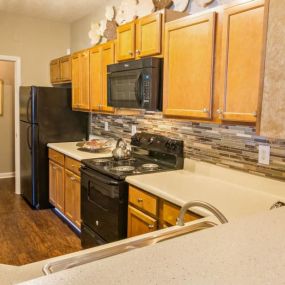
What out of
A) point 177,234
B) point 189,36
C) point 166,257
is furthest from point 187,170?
point 166,257

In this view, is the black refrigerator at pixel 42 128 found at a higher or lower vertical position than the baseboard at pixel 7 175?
higher

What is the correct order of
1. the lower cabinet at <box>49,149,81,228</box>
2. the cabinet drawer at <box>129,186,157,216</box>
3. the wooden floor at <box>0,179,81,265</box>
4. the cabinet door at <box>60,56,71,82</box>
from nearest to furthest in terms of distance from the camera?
the cabinet drawer at <box>129,186,157,216</box>
the wooden floor at <box>0,179,81,265</box>
the lower cabinet at <box>49,149,81,228</box>
the cabinet door at <box>60,56,71,82</box>

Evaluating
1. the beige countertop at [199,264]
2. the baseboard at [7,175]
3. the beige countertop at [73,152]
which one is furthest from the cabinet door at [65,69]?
the beige countertop at [199,264]

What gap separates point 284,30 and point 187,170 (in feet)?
5.31

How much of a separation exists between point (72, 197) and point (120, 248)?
2.47m

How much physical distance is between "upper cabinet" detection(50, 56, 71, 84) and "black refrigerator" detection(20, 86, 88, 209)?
30cm

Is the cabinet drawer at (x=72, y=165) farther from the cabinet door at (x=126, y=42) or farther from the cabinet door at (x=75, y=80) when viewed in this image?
the cabinet door at (x=126, y=42)

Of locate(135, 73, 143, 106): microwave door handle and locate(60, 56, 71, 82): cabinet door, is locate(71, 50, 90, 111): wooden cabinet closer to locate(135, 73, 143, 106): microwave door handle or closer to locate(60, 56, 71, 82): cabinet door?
locate(60, 56, 71, 82): cabinet door

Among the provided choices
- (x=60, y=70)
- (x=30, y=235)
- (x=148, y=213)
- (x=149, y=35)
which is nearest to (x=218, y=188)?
(x=148, y=213)

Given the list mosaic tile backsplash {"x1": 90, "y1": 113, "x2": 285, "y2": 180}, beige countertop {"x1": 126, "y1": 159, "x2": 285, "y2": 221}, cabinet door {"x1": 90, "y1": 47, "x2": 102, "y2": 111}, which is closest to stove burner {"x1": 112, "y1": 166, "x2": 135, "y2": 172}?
beige countertop {"x1": 126, "y1": 159, "x2": 285, "y2": 221}

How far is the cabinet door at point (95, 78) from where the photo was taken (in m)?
3.50

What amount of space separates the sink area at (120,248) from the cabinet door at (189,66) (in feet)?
3.24

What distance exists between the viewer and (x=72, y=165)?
11.2 ft

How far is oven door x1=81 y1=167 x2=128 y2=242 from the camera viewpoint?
2.42 meters
